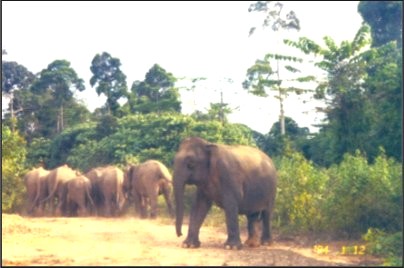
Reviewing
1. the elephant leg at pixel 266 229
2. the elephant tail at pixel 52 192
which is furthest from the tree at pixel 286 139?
the elephant leg at pixel 266 229

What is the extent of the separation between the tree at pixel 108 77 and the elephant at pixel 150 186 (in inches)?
701

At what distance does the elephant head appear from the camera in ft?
37.2

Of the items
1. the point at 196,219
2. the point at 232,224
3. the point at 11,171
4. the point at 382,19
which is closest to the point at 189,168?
the point at 196,219

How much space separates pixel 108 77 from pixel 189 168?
3215 cm

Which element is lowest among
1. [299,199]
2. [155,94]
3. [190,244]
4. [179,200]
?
[190,244]

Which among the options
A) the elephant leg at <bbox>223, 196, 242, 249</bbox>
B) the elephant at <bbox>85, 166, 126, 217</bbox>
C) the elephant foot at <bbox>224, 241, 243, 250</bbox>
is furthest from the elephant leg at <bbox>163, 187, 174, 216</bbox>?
the elephant foot at <bbox>224, 241, 243, 250</bbox>

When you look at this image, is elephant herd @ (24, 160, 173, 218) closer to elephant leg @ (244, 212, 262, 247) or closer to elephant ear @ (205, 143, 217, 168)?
elephant leg @ (244, 212, 262, 247)

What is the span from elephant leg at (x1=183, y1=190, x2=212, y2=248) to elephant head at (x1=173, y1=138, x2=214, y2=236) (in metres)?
0.29

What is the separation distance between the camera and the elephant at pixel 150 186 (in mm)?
22062

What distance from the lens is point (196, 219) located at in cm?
1158

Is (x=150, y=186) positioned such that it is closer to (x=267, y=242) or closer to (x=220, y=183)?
(x=267, y=242)

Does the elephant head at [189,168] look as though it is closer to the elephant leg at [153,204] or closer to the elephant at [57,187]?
the elephant leg at [153,204]

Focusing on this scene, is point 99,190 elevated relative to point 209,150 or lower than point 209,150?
lower

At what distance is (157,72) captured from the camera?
42469mm
